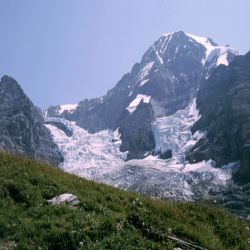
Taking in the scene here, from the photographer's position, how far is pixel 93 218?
17047 mm

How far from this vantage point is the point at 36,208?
17891mm

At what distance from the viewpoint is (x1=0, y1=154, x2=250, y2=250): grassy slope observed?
15781 mm

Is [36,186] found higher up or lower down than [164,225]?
higher up

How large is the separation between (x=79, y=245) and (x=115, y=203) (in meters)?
4.44

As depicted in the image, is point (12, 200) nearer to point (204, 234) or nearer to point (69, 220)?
point (69, 220)

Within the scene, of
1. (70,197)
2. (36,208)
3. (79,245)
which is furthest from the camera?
(70,197)

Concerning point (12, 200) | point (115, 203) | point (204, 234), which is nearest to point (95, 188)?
point (115, 203)

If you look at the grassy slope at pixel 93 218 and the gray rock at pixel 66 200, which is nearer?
the grassy slope at pixel 93 218

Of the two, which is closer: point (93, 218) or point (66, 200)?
point (93, 218)

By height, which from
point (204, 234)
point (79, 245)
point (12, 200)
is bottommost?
point (204, 234)

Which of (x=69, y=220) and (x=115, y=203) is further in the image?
(x=115, y=203)

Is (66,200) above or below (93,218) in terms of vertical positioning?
above

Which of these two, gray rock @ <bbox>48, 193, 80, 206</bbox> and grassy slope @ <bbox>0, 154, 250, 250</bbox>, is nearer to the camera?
grassy slope @ <bbox>0, 154, 250, 250</bbox>

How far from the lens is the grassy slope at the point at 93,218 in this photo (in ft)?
51.8
